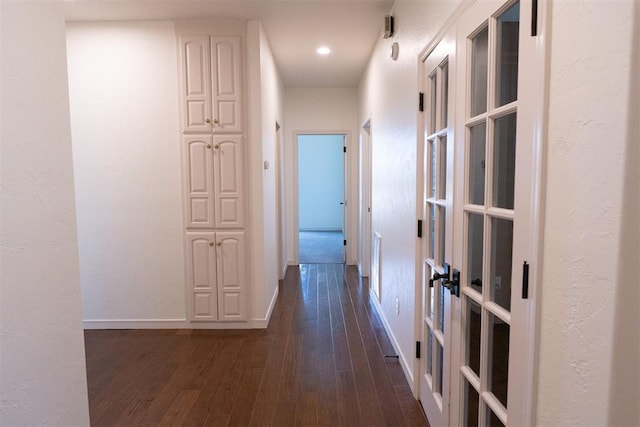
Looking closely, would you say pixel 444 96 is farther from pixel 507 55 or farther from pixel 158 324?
pixel 158 324

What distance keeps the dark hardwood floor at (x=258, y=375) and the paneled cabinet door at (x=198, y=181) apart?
1021 mm

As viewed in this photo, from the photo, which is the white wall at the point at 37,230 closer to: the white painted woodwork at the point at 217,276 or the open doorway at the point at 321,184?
the white painted woodwork at the point at 217,276

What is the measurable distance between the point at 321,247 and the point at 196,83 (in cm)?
477

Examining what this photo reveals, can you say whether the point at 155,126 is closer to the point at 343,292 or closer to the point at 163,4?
the point at 163,4

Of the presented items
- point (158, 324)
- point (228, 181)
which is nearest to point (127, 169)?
point (228, 181)

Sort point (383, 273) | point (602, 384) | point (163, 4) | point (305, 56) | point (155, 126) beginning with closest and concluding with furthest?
point (602, 384), point (163, 4), point (155, 126), point (383, 273), point (305, 56)

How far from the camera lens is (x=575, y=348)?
86 centimetres

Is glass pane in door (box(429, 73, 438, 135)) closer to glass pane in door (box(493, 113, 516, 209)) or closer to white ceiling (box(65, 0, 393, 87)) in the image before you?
glass pane in door (box(493, 113, 516, 209))

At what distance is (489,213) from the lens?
1290mm

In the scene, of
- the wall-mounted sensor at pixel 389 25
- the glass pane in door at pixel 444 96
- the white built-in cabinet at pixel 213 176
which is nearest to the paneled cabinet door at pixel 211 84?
the white built-in cabinet at pixel 213 176

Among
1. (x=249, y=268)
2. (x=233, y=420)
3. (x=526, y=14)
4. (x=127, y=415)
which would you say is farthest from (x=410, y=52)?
(x=127, y=415)

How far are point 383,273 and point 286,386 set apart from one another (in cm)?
145

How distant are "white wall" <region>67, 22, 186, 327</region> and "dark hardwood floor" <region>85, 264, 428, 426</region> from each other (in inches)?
15.3

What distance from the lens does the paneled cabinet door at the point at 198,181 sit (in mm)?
3275
